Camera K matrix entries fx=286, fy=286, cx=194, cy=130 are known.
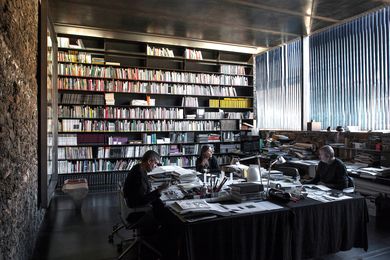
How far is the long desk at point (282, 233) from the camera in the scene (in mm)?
2057

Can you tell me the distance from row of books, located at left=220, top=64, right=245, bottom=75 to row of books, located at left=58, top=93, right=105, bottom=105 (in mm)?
3170

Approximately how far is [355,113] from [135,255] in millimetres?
4646

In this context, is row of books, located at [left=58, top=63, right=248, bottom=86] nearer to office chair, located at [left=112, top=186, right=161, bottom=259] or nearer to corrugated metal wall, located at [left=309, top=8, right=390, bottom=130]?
corrugated metal wall, located at [left=309, top=8, right=390, bottom=130]

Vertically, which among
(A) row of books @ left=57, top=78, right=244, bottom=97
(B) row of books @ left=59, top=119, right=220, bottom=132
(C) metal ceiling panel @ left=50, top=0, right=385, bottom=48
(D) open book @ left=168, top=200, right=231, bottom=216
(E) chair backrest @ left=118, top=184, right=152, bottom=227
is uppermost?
(C) metal ceiling panel @ left=50, top=0, right=385, bottom=48

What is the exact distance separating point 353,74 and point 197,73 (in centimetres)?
346

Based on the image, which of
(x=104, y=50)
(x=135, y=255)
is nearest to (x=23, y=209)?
(x=135, y=255)

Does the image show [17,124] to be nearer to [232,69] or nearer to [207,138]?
[207,138]

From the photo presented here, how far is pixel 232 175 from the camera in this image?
3596mm

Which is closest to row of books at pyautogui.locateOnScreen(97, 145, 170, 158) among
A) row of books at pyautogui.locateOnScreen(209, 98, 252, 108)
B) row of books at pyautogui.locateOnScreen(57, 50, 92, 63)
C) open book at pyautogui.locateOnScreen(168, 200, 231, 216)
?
row of books at pyautogui.locateOnScreen(209, 98, 252, 108)

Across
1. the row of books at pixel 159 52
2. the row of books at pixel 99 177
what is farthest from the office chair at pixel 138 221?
the row of books at pixel 159 52

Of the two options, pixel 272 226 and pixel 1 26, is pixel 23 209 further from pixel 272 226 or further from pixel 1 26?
pixel 272 226

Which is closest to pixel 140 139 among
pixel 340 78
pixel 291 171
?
pixel 291 171

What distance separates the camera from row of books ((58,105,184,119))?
6.10 metres

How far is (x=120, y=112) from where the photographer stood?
21.2 ft
